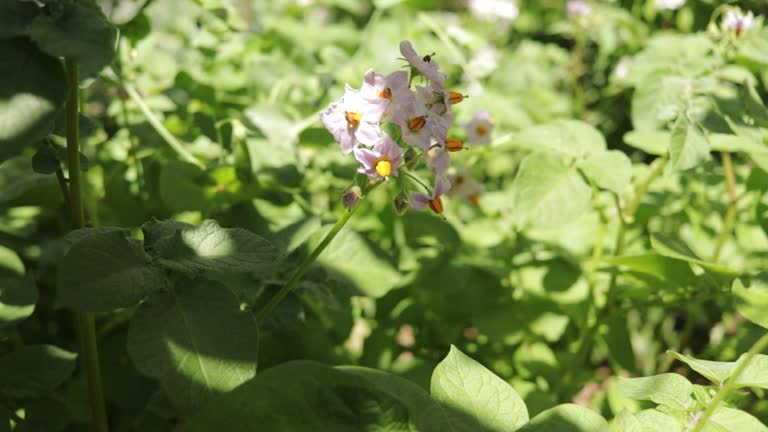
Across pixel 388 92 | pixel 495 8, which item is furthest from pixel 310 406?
pixel 495 8

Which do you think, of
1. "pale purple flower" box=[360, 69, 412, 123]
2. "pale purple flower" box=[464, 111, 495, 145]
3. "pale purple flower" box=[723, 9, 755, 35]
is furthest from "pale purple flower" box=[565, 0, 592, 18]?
"pale purple flower" box=[360, 69, 412, 123]

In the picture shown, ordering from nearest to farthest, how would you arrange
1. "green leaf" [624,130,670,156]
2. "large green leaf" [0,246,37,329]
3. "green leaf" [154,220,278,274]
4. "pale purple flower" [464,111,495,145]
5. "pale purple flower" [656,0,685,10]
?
"green leaf" [154,220,278,274]
"large green leaf" [0,246,37,329]
"green leaf" [624,130,670,156]
"pale purple flower" [464,111,495,145]
"pale purple flower" [656,0,685,10]

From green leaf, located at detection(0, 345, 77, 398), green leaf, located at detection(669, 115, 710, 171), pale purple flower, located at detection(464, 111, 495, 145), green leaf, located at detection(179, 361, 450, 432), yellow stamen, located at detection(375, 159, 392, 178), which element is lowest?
pale purple flower, located at detection(464, 111, 495, 145)

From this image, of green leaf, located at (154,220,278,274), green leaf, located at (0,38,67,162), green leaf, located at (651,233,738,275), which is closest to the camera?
green leaf, located at (0,38,67,162)

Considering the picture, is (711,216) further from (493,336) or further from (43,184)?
(43,184)

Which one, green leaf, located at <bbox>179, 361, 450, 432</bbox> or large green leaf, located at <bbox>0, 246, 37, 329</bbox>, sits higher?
green leaf, located at <bbox>179, 361, 450, 432</bbox>

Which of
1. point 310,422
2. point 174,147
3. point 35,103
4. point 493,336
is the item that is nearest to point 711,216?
point 493,336

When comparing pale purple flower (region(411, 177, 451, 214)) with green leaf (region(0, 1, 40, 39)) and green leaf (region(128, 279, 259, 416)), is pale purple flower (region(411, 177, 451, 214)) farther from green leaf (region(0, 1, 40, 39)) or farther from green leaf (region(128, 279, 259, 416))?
green leaf (region(0, 1, 40, 39))
